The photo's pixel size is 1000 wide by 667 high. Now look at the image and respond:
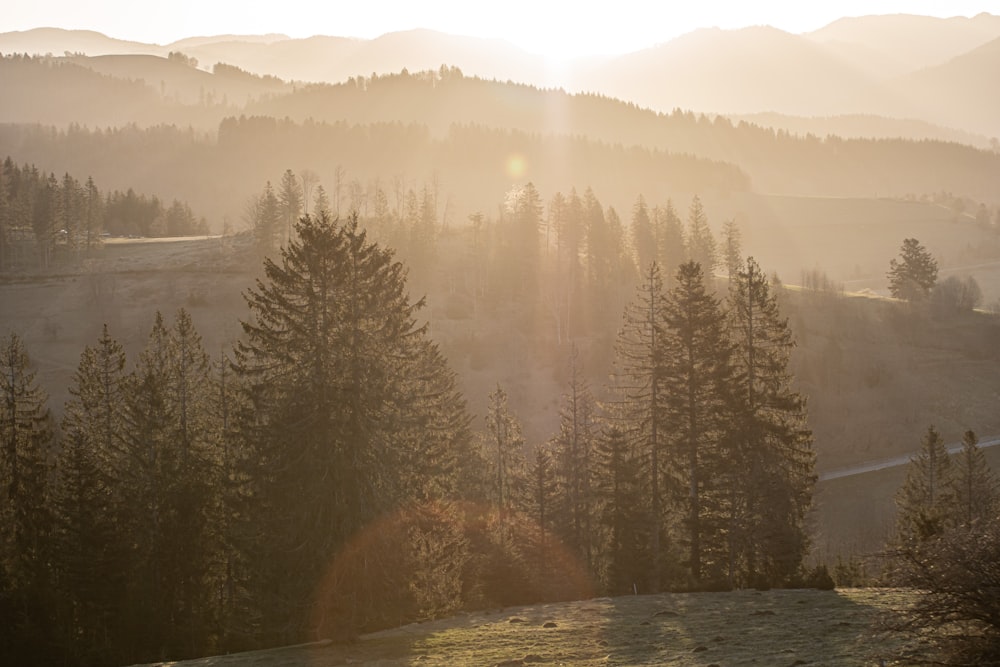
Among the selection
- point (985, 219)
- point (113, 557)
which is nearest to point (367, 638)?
point (113, 557)

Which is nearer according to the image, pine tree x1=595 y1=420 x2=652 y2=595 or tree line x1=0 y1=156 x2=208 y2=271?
pine tree x1=595 y1=420 x2=652 y2=595

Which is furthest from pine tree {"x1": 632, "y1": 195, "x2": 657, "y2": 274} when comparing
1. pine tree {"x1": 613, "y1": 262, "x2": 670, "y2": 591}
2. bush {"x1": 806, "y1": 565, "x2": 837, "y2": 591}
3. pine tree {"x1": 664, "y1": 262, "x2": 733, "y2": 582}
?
bush {"x1": 806, "y1": 565, "x2": 837, "y2": 591}

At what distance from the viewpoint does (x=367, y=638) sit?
76.6 feet

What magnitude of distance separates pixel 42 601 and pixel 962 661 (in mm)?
30735

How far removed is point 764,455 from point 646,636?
566 inches

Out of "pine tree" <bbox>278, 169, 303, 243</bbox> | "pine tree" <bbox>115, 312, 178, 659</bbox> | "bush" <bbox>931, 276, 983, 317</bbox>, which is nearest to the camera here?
"pine tree" <bbox>115, 312, 178, 659</bbox>

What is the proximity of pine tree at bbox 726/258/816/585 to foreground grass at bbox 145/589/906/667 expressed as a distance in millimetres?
5816

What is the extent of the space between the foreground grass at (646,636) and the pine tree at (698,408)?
7.23m

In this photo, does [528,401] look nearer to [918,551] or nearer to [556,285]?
[556,285]

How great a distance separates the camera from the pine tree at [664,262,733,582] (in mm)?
33062

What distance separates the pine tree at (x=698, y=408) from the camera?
3306cm

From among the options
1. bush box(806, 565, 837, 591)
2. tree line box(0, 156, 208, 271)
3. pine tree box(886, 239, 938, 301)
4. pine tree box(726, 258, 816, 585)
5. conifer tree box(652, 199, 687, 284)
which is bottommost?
bush box(806, 565, 837, 591)

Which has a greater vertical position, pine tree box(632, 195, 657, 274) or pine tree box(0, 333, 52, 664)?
pine tree box(632, 195, 657, 274)

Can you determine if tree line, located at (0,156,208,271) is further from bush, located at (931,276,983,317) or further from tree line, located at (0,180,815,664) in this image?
bush, located at (931,276,983,317)
